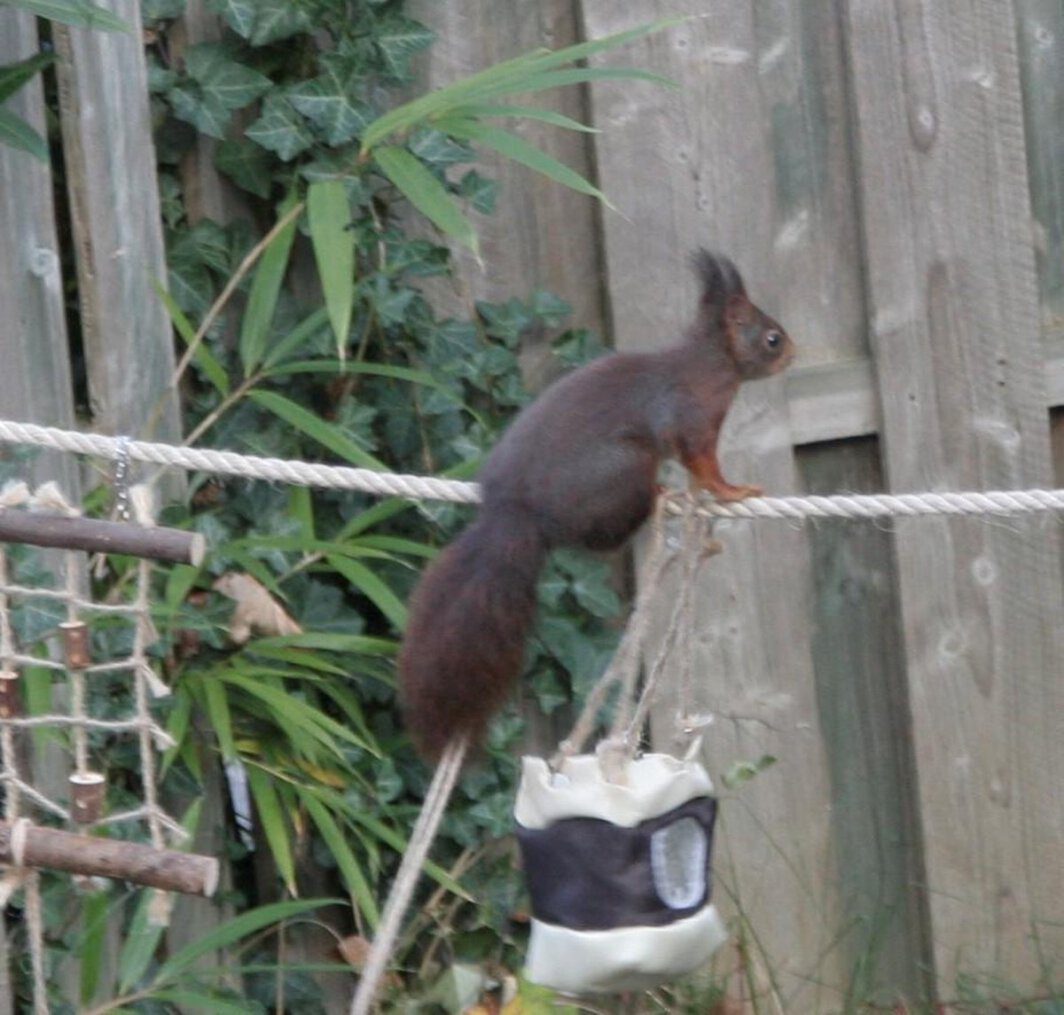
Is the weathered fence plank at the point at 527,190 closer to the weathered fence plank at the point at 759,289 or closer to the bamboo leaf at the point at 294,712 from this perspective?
the weathered fence plank at the point at 759,289

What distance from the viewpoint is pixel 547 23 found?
2.88m

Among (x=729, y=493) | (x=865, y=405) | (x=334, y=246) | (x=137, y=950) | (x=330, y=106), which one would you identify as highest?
(x=330, y=106)

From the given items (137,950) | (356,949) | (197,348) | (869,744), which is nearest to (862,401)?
(869,744)

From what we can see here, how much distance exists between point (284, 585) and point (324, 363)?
13.0 inches

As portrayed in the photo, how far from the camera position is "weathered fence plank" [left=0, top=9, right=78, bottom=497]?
2.57m

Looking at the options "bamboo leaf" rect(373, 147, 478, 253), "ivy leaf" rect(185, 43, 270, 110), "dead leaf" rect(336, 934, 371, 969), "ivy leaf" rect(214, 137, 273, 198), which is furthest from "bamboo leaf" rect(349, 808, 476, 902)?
"ivy leaf" rect(185, 43, 270, 110)

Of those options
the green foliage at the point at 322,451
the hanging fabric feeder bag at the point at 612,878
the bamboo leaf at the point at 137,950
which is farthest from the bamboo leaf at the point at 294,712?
the hanging fabric feeder bag at the point at 612,878

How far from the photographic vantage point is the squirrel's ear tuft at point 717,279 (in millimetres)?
2633

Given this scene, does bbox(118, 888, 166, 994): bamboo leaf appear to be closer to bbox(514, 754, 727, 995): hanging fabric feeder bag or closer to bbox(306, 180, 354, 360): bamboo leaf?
bbox(514, 754, 727, 995): hanging fabric feeder bag

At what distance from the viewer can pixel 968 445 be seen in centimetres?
297

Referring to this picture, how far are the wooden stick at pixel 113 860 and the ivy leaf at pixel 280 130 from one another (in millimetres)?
1114

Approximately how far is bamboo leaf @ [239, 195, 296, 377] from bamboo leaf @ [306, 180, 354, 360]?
47 mm

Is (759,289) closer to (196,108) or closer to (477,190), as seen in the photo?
(477,190)

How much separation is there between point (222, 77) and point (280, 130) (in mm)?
111
